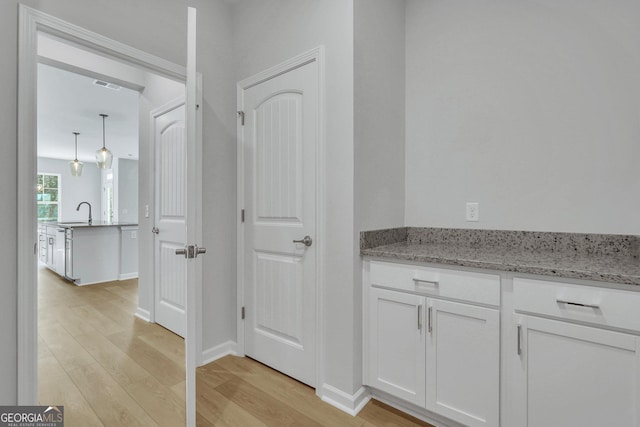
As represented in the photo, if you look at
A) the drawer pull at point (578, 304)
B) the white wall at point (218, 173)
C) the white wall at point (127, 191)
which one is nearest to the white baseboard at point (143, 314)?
the white wall at point (218, 173)

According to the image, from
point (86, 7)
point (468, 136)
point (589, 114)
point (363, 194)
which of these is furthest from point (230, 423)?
point (589, 114)

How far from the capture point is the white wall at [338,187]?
1.72 metres

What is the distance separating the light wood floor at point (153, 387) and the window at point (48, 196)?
828cm

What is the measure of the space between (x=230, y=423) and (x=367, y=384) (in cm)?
78

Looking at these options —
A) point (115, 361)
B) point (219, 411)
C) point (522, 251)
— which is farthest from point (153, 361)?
point (522, 251)

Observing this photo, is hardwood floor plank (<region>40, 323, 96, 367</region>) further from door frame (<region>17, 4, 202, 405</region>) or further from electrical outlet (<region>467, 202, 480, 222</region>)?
electrical outlet (<region>467, 202, 480, 222</region>)

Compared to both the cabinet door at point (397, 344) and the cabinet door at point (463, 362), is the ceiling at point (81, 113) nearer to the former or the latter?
the cabinet door at point (397, 344)

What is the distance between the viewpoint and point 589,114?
1628 mm

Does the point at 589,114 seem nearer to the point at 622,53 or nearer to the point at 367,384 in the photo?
the point at 622,53

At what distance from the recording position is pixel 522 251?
69.6 inches

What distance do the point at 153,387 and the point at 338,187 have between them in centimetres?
165

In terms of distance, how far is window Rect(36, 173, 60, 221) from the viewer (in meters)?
8.71

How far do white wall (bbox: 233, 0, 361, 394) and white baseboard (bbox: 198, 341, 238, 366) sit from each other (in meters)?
0.90

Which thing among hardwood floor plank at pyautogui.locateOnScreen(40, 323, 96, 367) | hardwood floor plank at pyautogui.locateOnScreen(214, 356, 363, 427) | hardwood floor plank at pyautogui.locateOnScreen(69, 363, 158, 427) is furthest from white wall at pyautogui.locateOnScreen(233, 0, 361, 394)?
hardwood floor plank at pyautogui.locateOnScreen(40, 323, 96, 367)
